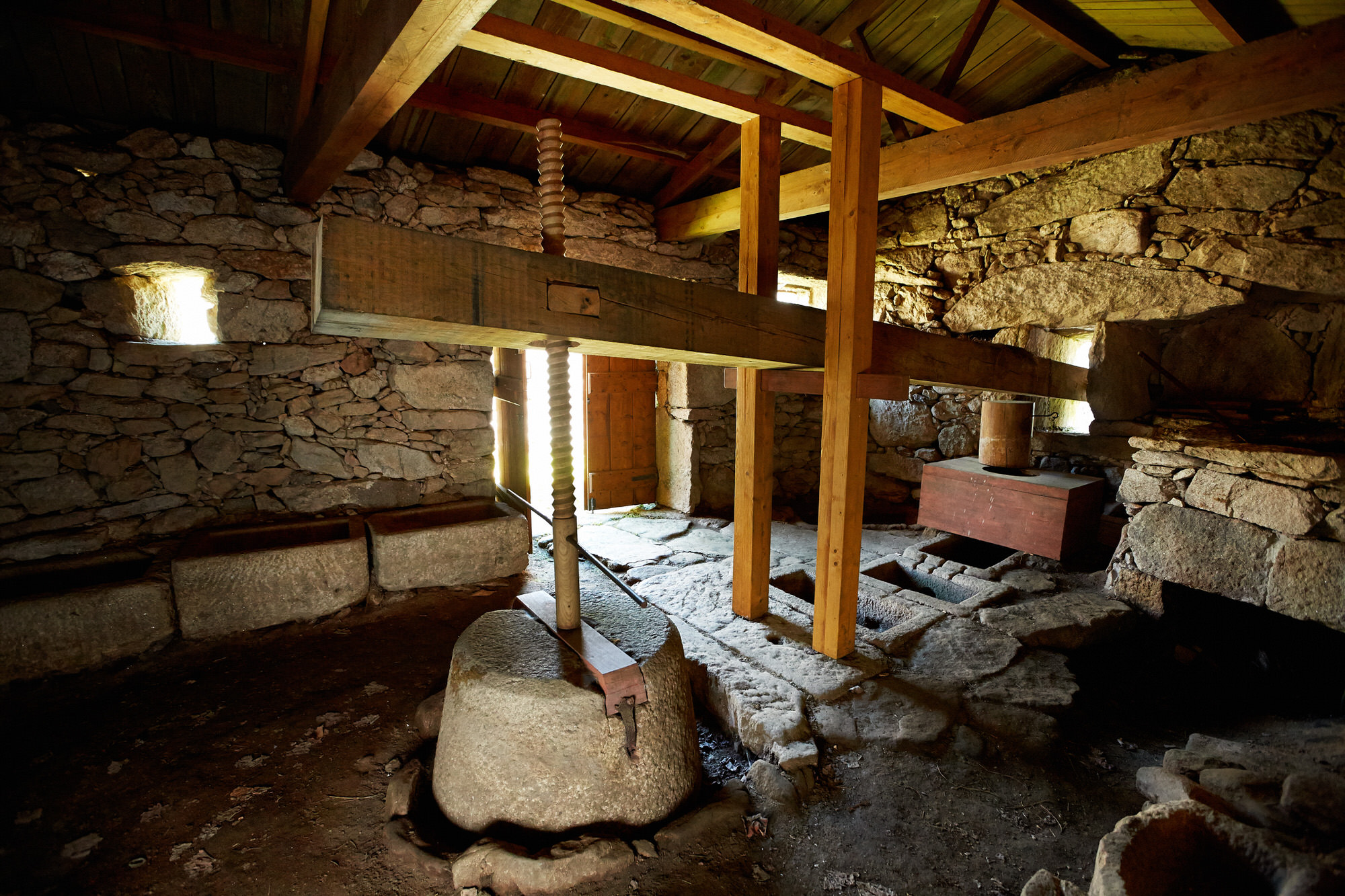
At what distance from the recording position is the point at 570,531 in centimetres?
209

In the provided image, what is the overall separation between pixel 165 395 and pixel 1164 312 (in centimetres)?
695

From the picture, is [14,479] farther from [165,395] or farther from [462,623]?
[462,623]

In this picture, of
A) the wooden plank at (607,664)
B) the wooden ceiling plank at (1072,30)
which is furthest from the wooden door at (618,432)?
the wooden ceiling plank at (1072,30)

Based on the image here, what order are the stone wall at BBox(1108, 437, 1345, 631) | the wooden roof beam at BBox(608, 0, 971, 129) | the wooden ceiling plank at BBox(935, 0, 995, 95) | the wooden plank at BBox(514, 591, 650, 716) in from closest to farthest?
the wooden plank at BBox(514, 591, 650, 716)
the wooden roof beam at BBox(608, 0, 971, 129)
the stone wall at BBox(1108, 437, 1345, 631)
the wooden ceiling plank at BBox(935, 0, 995, 95)

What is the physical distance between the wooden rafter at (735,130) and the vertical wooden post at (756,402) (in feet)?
2.35

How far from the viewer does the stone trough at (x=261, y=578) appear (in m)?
3.22

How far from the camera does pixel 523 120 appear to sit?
387 centimetres

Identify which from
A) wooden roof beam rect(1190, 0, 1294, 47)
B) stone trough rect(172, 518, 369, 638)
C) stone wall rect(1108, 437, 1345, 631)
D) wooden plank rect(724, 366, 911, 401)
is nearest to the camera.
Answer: wooden plank rect(724, 366, 911, 401)

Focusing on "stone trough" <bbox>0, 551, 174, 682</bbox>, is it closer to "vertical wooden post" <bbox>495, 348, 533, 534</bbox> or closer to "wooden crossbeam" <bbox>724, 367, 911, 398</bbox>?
"vertical wooden post" <bbox>495, 348, 533, 534</bbox>

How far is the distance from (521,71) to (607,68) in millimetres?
1367

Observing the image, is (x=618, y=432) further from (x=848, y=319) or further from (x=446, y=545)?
(x=848, y=319)

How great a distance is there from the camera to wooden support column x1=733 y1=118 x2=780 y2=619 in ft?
10.1

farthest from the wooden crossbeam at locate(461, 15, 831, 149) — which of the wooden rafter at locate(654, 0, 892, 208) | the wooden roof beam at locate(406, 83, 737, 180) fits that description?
the wooden roof beam at locate(406, 83, 737, 180)

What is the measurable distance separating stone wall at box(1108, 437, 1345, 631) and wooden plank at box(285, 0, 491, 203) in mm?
4235
